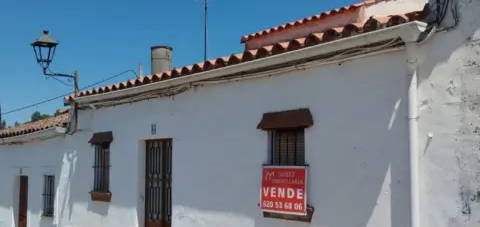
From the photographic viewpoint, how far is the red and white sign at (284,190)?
6.00 m

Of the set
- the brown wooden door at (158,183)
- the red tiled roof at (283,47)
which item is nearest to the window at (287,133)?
the red tiled roof at (283,47)

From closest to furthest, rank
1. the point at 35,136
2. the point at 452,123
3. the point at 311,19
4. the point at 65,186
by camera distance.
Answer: the point at 452,123 < the point at 311,19 < the point at 65,186 < the point at 35,136

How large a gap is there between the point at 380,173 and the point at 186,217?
3.41 meters

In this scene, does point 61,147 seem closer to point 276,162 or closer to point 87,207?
point 87,207

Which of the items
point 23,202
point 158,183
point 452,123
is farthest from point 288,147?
point 23,202

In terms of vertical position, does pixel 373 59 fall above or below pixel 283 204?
above

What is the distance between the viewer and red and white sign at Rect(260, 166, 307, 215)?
6.00 meters

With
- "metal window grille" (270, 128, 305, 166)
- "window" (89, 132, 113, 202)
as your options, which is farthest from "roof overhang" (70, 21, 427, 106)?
"window" (89, 132, 113, 202)

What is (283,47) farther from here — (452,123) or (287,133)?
(452,123)

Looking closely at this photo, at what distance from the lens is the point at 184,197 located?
7.94 meters

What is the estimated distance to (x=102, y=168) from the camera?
32.8 feet

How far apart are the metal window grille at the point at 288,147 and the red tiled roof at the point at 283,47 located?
888 millimetres

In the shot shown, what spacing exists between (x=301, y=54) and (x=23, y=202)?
9917 mm

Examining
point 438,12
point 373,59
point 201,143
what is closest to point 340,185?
point 373,59
